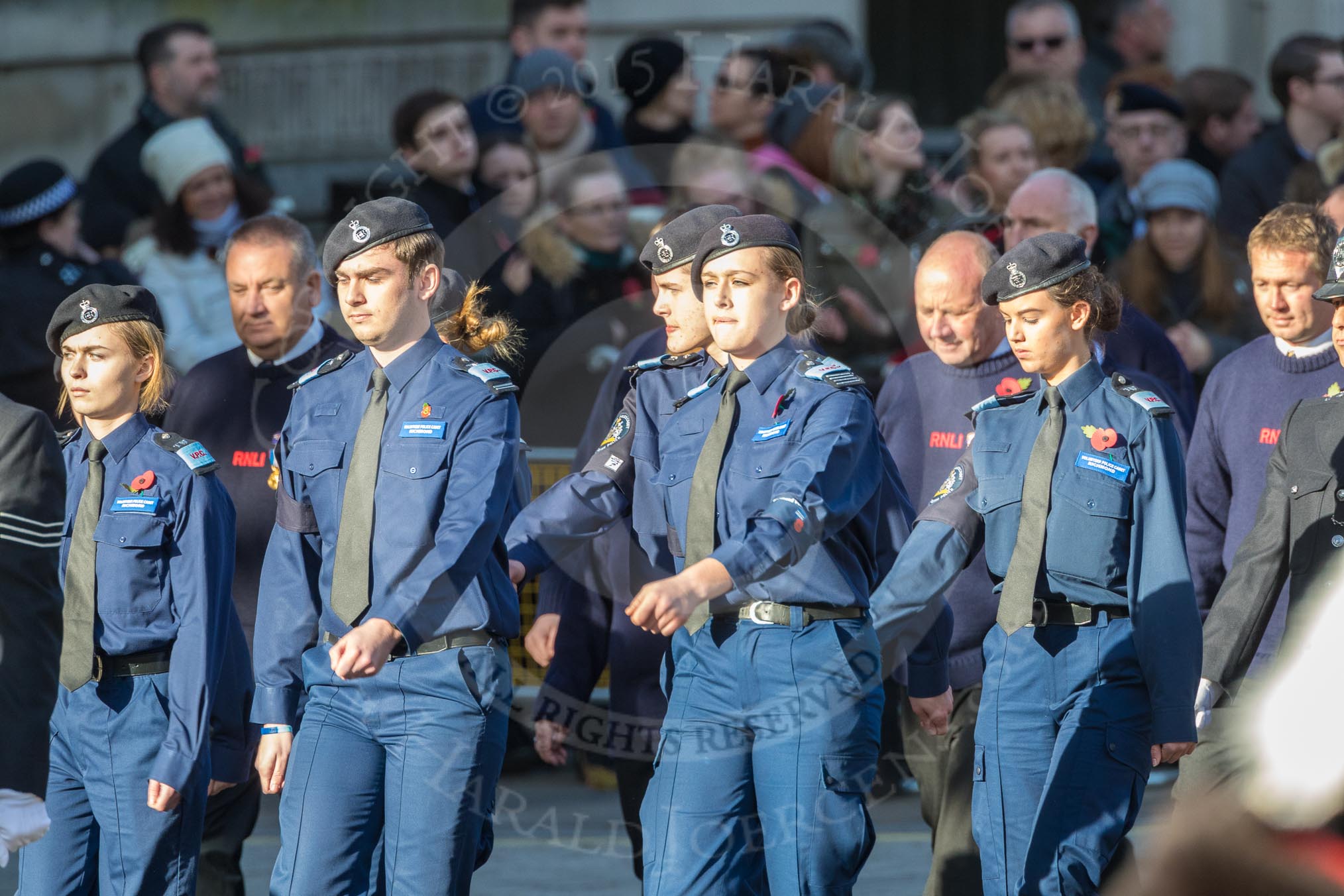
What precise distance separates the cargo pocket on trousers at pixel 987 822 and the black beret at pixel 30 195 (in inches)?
212

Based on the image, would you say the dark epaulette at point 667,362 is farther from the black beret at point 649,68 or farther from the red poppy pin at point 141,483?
the black beret at point 649,68

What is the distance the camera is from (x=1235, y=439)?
6230mm

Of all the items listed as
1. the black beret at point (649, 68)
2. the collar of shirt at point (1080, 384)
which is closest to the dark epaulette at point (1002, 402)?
the collar of shirt at point (1080, 384)

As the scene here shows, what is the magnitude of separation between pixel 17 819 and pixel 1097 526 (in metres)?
2.65

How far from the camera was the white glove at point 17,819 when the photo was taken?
408cm

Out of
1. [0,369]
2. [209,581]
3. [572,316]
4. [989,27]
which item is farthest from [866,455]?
[989,27]

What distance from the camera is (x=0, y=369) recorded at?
816 centimetres

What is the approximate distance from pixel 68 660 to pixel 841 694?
2076 millimetres

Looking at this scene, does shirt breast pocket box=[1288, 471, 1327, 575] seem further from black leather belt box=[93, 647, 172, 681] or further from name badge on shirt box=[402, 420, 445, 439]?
black leather belt box=[93, 647, 172, 681]

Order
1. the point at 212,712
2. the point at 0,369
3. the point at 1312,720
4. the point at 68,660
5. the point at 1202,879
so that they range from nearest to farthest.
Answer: the point at 1202,879 < the point at 1312,720 < the point at 68,660 < the point at 212,712 < the point at 0,369

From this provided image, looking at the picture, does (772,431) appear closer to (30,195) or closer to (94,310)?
(94,310)

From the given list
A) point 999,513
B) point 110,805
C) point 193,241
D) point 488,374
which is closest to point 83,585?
point 110,805

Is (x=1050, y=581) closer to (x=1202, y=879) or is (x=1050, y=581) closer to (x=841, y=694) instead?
(x=841, y=694)

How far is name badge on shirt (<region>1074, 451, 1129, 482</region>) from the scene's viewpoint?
4.81 metres
